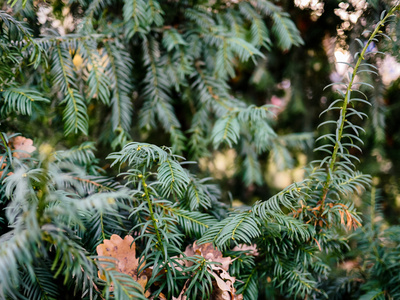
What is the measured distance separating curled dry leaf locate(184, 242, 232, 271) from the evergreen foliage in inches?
0.7

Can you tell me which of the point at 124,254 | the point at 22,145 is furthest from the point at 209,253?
the point at 22,145

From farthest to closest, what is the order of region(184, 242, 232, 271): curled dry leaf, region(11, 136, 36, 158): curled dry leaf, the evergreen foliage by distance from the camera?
region(11, 136, 36, 158): curled dry leaf, region(184, 242, 232, 271): curled dry leaf, the evergreen foliage

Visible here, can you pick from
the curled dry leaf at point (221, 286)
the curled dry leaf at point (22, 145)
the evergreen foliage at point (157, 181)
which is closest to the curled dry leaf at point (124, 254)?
the evergreen foliage at point (157, 181)

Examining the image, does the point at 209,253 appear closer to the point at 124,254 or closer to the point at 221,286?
the point at 221,286

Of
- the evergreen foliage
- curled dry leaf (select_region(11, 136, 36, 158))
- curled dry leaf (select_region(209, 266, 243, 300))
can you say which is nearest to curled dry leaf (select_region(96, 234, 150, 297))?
the evergreen foliage

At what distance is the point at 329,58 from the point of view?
128 cm

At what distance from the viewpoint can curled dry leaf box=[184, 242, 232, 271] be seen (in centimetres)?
63

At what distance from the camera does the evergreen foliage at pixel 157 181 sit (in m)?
0.51

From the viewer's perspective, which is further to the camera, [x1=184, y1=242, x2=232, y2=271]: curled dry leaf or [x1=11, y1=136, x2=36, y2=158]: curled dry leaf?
[x1=11, y1=136, x2=36, y2=158]: curled dry leaf

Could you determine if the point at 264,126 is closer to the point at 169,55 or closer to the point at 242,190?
the point at 169,55

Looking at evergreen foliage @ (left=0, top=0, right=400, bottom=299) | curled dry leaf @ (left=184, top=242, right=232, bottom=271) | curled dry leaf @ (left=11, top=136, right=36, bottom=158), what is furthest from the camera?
curled dry leaf @ (left=11, top=136, right=36, bottom=158)

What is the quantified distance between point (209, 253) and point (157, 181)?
21 centimetres

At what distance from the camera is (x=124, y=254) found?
0.61m

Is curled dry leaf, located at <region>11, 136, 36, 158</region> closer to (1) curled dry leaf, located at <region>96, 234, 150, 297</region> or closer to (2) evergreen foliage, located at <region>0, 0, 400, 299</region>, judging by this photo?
(2) evergreen foliage, located at <region>0, 0, 400, 299</region>
